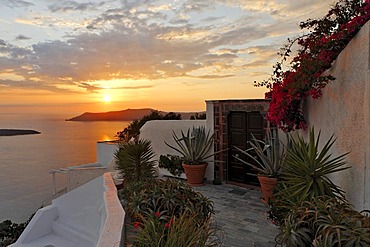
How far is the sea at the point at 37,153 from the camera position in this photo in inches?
407

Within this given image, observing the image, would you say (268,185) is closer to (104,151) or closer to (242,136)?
(242,136)

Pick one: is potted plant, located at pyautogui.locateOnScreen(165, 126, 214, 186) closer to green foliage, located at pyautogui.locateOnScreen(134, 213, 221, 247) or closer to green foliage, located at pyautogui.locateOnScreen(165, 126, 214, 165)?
green foliage, located at pyautogui.locateOnScreen(165, 126, 214, 165)

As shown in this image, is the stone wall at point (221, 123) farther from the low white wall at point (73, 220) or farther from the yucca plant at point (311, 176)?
the yucca plant at point (311, 176)

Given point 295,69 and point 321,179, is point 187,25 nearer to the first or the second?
point 295,69

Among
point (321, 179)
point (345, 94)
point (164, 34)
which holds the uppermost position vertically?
point (164, 34)

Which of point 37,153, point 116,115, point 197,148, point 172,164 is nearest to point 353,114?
point 197,148

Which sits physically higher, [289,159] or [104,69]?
[104,69]

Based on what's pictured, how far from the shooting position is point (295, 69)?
4824 mm

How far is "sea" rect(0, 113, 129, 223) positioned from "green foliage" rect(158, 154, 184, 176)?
17.6 ft

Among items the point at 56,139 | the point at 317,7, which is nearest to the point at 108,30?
the point at 317,7

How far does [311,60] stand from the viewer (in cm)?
420

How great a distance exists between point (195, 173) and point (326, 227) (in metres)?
5.00

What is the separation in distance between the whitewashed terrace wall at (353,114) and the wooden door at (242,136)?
2.65 meters

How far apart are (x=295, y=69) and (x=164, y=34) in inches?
178
